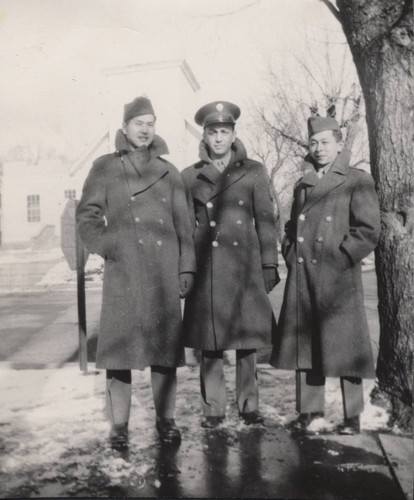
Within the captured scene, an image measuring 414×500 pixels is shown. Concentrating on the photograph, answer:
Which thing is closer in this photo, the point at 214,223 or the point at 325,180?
the point at 325,180

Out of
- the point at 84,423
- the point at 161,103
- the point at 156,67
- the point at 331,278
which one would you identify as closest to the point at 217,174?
the point at 331,278

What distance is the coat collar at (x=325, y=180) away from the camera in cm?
366

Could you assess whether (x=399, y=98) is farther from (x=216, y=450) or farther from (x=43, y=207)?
(x=43, y=207)

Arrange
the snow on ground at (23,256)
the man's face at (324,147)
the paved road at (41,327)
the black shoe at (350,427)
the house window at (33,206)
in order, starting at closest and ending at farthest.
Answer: the black shoe at (350,427) → the man's face at (324,147) → the paved road at (41,327) → the snow on ground at (23,256) → the house window at (33,206)

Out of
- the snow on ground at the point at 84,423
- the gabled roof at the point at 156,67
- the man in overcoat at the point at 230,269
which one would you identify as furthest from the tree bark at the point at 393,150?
the gabled roof at the point at 156,67

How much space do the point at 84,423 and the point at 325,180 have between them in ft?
7.61

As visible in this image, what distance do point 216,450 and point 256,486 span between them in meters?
0.50

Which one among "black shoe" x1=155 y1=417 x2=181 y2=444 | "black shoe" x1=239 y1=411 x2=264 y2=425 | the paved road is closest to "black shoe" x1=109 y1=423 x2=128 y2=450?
"black shoe" x1=155 y1=417 x2=181 y2=444

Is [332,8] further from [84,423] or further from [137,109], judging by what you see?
[84,423]

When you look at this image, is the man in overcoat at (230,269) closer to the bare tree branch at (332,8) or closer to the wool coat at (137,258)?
the wool coat at (137,258)

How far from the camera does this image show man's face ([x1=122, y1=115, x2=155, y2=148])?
12.0 ft

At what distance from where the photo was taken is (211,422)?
3.76 metres

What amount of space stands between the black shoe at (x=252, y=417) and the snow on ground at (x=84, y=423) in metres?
0.04

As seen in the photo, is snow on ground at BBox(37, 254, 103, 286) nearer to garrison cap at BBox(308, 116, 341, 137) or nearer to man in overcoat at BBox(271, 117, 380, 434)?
man in overcoat at BBox(271, 117, 380, 434)
